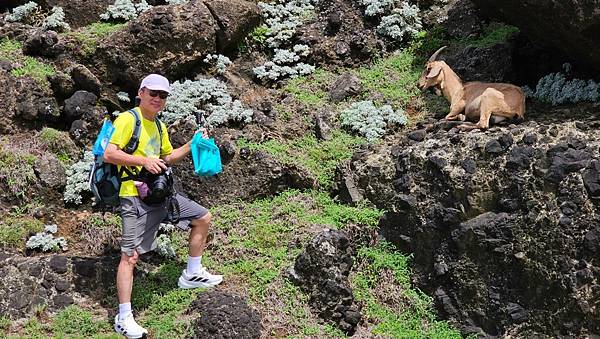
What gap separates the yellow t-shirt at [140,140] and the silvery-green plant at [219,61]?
4249 millimetres

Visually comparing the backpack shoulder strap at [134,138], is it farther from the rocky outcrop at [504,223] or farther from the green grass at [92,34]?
the green grass at [92,34]

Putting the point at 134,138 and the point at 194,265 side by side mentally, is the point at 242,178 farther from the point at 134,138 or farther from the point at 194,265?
the point at 134,138

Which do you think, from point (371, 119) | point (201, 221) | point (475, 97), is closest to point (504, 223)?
point (475, 97)

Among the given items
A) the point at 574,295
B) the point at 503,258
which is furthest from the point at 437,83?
the point at 574,295

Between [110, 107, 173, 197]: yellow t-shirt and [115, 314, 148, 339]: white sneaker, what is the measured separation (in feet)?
4.30

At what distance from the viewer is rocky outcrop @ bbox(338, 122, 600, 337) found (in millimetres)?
7238

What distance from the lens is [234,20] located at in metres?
11.9

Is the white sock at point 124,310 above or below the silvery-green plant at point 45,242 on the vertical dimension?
above

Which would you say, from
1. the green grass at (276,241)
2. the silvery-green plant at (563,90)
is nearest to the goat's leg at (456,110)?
the silvery-green plant at (563,90)

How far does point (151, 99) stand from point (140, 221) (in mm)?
1293

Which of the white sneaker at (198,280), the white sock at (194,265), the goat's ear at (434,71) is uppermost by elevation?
the goat's ear at (434,71)

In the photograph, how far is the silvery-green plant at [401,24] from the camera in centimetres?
1217

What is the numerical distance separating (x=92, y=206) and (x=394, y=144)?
435 cm

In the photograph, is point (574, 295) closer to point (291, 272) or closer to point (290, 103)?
point (291, 272)
